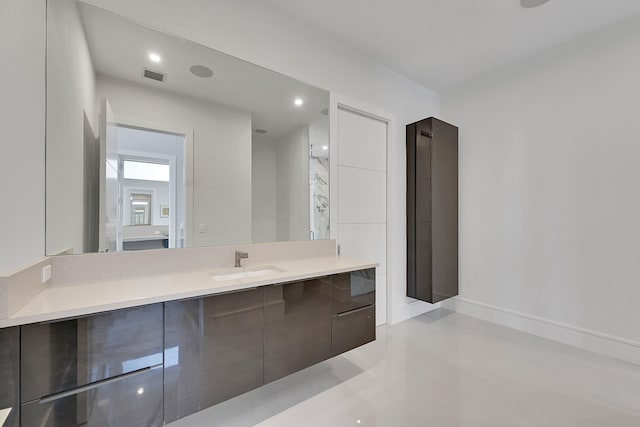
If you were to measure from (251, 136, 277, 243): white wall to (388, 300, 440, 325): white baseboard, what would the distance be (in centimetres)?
187

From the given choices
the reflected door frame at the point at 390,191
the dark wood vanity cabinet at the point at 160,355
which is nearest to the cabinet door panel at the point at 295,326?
the dark wood vanity cabinet at the point at 160,355

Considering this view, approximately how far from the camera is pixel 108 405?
3.53ft

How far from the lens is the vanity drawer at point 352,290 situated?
5.93 ft

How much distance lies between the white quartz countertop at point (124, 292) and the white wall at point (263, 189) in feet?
1.58

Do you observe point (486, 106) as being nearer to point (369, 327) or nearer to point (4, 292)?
point (369, 327)

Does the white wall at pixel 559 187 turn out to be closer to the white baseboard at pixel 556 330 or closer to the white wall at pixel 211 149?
the white baseboard at pixel 556 330

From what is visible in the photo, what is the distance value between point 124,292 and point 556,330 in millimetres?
3724

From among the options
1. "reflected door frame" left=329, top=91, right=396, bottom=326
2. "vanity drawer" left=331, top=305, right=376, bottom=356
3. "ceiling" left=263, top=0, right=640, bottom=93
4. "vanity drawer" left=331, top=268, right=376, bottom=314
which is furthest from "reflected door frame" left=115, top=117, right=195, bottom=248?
"reflected door frame" left=329, top=91, right=396, bottom=326

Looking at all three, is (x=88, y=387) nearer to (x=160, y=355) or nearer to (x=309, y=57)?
(x=160, y=355)

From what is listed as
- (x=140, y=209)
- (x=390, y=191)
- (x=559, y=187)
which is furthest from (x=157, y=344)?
(x=559, y=187)

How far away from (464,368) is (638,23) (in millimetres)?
3293

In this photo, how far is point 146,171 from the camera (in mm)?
1690

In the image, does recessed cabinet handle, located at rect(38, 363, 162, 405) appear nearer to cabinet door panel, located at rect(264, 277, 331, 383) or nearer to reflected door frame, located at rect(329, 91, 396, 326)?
cabinet door panel, located at rect(264, 277, 331, 383)

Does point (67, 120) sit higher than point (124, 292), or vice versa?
point (67, 120)
